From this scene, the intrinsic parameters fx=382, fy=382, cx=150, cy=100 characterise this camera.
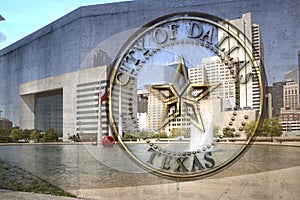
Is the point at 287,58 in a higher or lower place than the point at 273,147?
higher

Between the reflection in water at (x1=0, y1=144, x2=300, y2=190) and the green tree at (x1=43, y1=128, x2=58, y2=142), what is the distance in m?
0.15

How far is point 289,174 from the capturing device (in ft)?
18.8

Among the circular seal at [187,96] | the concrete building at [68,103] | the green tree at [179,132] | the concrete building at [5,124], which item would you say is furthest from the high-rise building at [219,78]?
the concrete building at [5,124]

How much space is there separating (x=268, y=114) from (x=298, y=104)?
0.47 metres

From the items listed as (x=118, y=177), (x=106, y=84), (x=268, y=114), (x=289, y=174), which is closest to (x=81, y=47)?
(x=106, y=84)

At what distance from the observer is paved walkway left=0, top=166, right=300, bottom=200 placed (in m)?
5.72

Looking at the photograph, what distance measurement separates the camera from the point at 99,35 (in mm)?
7191

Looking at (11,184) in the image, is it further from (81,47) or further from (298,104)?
(298,104)

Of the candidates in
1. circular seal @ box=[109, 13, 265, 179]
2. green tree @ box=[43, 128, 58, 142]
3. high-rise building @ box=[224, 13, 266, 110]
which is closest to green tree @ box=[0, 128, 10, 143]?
green tree @ box=[43, 128, 58, 142]

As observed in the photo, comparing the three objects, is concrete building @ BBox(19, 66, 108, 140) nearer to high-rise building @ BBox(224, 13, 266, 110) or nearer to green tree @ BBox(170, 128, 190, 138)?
green tree @ BBox(170, 128, 190, 138)

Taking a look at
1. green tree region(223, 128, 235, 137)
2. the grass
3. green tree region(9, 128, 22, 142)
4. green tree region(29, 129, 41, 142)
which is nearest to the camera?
green tree region(223, 128, 235, 137)

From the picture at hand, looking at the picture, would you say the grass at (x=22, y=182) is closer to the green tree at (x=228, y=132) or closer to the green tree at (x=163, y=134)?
the green tree at (x=163, y=134)

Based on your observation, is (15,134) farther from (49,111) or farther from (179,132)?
(179,132)

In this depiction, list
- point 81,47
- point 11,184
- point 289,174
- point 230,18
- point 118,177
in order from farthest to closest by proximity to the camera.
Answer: point 11,184 < point 81,47 < point 118,177 < point 230,18 < point 289,174
